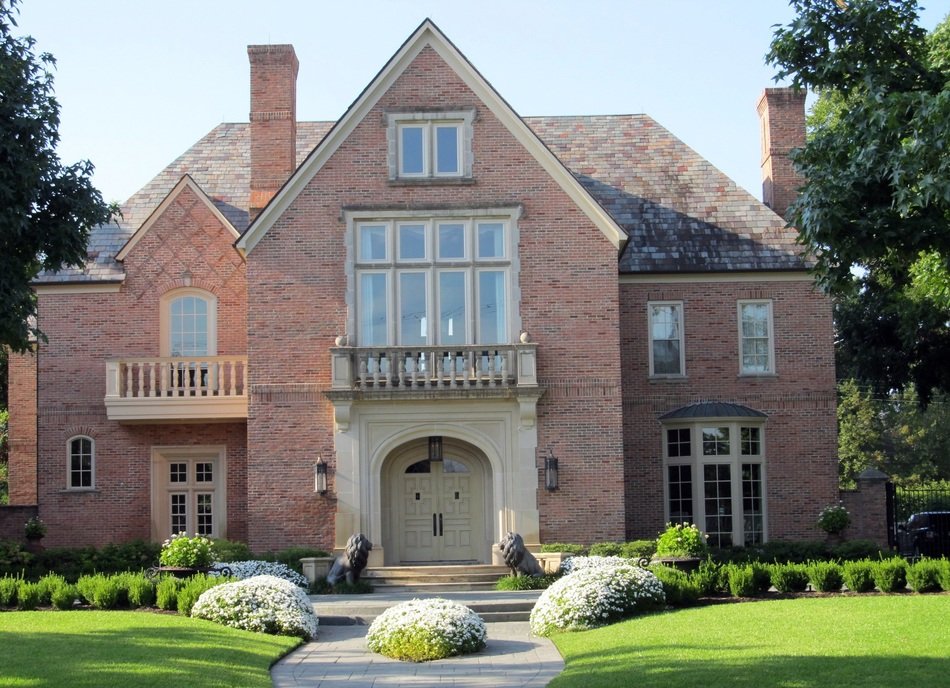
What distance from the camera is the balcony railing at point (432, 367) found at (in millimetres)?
25219

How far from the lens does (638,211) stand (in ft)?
97.2

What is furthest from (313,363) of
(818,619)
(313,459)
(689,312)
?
(818,619)

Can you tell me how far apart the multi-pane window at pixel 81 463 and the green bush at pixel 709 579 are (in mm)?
14416

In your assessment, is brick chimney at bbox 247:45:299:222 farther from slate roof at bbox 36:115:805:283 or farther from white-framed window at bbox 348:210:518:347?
white-framed window at bbox 348:210:518:347

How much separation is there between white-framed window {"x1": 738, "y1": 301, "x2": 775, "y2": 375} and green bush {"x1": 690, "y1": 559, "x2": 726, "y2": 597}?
8.34 m

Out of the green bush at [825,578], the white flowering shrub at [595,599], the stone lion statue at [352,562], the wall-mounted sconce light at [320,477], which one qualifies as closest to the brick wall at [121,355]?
the wall-mounted sconce light at [320,477]

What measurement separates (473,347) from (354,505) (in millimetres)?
3995

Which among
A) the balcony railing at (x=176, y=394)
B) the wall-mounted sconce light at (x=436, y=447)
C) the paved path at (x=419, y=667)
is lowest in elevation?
the paved path at (x=419, y=667)

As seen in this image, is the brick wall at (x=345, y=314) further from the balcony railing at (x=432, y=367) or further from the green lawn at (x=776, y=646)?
the green lawn at (x=776, y=646)

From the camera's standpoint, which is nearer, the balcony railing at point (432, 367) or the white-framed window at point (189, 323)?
the balcony railing at point (432, 367)

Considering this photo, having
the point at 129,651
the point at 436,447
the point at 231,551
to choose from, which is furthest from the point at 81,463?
the point at 129,651

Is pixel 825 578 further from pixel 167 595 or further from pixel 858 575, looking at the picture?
pixel 167 595

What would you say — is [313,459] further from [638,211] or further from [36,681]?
[36,681]

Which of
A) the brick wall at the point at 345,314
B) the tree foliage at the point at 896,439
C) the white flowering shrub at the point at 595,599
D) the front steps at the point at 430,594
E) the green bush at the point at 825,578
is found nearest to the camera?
the white flowering shrub at the point at 595,599
